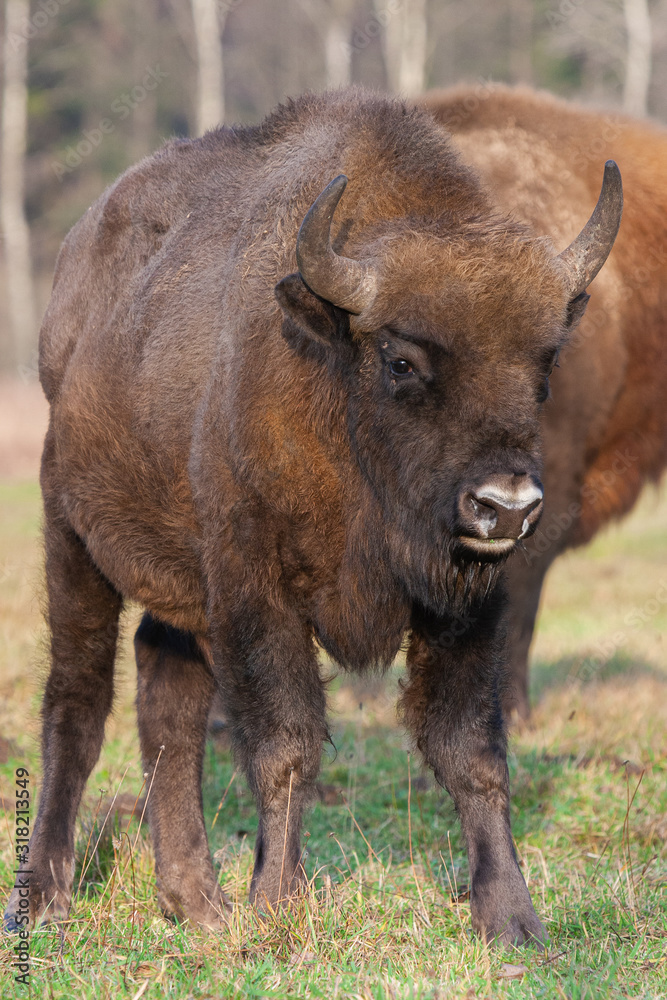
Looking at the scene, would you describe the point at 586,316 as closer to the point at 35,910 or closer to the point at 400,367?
the point at 400,367

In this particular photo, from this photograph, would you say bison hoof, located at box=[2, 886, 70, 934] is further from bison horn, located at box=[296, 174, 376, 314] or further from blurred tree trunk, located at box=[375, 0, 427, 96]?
blurred tree trunk, located at box=[375, 0, 427, 96]

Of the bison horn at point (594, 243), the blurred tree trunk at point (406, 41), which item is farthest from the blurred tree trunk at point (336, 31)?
the bison horn at point (594, 243)

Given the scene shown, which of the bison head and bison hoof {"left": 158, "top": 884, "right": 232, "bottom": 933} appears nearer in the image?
the bison head

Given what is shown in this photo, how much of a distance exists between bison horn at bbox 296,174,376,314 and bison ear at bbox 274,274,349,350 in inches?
4.1

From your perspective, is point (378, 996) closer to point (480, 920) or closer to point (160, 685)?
point (480, 920)

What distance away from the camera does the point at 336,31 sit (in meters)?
27.2

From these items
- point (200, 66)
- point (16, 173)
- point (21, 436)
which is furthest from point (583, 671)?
point (16, 173)

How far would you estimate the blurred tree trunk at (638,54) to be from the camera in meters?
29.2

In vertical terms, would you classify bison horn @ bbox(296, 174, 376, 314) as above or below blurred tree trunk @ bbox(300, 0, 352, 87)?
above

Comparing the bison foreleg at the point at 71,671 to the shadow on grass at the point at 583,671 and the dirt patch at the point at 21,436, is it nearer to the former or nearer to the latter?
the shadow on grass at the point at 583,671

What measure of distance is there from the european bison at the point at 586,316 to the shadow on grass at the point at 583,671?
960 mm

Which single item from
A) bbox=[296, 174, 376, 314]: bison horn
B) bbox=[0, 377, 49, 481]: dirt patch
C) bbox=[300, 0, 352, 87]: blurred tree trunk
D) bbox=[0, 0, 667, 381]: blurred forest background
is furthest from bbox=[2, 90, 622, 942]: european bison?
bbox=[0, 0, 667, 381]: blurred forest background

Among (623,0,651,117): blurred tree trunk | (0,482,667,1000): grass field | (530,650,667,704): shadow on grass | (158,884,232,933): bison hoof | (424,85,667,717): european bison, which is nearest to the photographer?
(0,482,667,1000): grass field

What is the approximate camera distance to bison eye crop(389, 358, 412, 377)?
3.67 meters
